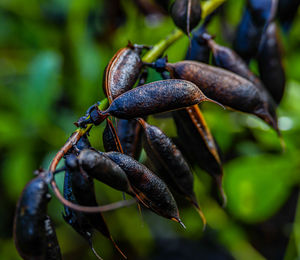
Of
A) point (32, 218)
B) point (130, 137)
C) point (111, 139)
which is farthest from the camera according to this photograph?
point (130, 137)

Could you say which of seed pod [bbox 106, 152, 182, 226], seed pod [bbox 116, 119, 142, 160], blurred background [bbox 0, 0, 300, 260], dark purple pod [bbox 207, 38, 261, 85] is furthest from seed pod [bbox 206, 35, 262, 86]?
blurred background [bbox 0, 0, 300, 260]

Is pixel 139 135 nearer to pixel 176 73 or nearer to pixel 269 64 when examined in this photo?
pixel 176 73

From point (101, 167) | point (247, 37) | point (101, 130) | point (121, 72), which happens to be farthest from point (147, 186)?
point (101, 130)

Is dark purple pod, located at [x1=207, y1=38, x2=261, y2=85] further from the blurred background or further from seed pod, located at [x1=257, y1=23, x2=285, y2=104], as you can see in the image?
the blurred background

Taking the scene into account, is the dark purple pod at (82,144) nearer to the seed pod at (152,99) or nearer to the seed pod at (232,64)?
the seed pod at (152,99)

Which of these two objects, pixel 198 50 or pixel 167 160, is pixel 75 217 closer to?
pixel 167 160

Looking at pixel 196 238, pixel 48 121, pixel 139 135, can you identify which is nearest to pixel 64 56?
pixel 48 121
